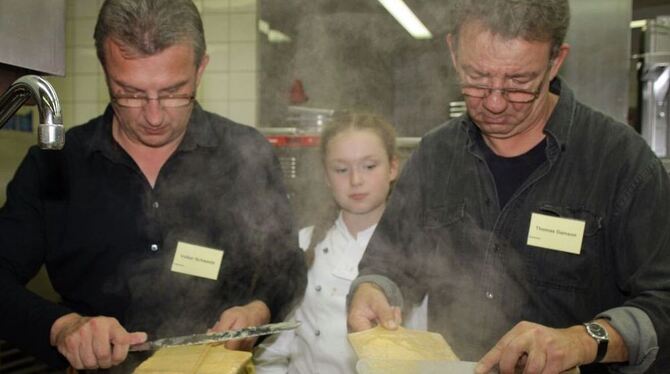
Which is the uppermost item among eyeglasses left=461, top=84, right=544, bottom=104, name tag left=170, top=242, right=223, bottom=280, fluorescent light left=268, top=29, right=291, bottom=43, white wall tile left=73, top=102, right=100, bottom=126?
fluorescent light left=268, top=29, right=291, bottom=43

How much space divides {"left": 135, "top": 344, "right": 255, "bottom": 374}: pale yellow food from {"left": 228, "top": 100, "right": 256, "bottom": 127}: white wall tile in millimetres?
2038

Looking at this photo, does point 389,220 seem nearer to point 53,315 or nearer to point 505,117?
point 505,117

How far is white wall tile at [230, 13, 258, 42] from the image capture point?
10.5 ft

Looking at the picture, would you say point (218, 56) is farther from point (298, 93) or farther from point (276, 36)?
point (298, 93)

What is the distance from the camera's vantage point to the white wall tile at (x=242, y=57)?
3.25 m

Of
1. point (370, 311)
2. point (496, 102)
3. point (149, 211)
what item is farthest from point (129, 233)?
point (496, 102)

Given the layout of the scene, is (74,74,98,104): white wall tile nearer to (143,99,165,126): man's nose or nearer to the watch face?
(143,99,165,126): man's nose

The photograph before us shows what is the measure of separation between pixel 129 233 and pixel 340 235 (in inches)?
26.2

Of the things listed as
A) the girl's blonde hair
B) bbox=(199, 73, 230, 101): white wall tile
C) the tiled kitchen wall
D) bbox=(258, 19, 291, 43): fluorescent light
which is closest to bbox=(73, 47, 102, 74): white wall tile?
the tiled kitchen wall

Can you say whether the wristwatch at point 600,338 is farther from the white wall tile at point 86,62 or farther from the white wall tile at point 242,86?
the white wall tile at point 86,62

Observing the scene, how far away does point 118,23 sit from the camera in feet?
4.95

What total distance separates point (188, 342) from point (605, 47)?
2.22m

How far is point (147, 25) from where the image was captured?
1.50m

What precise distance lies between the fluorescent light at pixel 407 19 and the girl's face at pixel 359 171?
37cm
